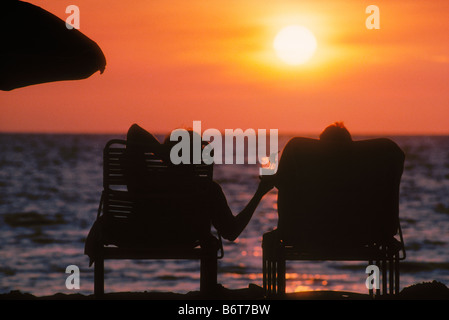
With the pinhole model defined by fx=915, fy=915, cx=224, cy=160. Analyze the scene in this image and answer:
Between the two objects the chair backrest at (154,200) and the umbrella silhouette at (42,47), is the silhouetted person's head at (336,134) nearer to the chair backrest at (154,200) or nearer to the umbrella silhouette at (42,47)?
the chair backrest at (154,200)

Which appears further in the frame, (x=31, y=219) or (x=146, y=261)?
(x=31, y=219)

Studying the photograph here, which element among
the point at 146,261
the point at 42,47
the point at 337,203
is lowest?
the point at 146,261

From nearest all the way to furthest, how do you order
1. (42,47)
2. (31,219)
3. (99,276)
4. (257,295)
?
(42,47) < (99,276) < (257,295) < (31,219)

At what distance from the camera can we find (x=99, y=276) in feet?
20.2

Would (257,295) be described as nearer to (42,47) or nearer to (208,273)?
(208,273)

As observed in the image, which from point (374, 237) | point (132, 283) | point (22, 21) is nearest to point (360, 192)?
point (374, 237)

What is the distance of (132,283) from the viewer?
18391 mm

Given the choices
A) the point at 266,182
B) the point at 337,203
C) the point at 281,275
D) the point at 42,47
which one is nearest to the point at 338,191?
the point at 337,203

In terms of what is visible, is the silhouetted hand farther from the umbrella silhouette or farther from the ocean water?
the ocean water

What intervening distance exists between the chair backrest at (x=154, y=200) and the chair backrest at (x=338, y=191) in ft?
1.87

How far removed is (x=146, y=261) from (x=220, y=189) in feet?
52.3

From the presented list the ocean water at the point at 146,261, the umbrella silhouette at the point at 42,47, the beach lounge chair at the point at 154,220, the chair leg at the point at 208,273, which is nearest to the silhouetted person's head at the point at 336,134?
the beach lounge chair at the point at 154,220
